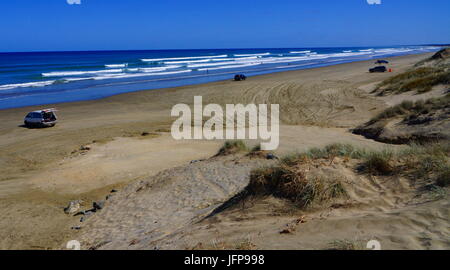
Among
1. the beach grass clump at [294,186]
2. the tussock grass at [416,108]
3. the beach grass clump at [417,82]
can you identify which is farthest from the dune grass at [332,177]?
the beach grass clump at [417,82]

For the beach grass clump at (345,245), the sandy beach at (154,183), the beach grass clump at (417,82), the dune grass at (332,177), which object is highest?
the beach grass clump at (417,82)

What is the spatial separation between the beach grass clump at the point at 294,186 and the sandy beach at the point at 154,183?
1.22 feet

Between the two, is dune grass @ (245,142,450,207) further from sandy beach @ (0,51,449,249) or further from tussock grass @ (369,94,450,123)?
tussock grass @ (369,94,450,123)

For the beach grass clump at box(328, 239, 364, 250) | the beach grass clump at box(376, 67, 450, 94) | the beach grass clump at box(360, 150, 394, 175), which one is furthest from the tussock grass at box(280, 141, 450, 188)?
the beach grass clump at box(376, 67, 450, 94)

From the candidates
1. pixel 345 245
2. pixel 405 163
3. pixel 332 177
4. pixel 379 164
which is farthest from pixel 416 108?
pixel 345 245

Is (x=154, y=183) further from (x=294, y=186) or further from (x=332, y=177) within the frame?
(x=332, y=177)

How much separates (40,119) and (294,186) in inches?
763

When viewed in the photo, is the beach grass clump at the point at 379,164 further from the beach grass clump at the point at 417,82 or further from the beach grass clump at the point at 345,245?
the beach grass clump at the point at 417,82

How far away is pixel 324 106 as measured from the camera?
26.2 meters

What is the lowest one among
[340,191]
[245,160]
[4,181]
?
[4,181]

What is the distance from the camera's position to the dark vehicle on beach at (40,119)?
854 inches

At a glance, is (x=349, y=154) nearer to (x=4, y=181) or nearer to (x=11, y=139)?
(x=4, y=181)
